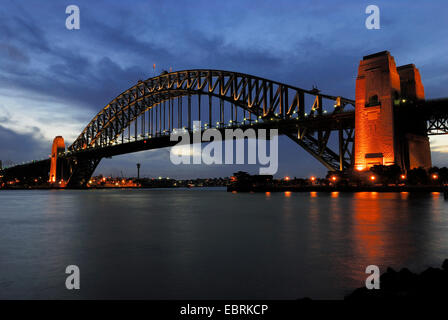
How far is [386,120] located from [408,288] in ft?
122

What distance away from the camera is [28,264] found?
842 cm

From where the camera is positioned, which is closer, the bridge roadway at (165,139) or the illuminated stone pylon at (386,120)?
the illuminated stone pylon at (386,120)

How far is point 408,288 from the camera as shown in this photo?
5.34 meters

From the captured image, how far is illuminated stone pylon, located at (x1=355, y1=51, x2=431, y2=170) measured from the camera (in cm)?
3897

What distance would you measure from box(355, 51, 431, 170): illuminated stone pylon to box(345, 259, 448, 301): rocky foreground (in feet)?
117

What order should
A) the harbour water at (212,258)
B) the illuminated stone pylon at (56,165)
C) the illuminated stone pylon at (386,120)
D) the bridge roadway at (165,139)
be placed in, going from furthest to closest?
the illuminated stone pylon at (56,165), the bridge roadway at (165,139), the illuminated stone pylon at (386,120), the harbour water at (212,258)

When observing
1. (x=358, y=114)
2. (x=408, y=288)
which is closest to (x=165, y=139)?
(x=358, y=114)

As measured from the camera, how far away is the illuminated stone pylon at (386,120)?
1534 inches

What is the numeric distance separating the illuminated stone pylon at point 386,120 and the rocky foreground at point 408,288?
35.7 m

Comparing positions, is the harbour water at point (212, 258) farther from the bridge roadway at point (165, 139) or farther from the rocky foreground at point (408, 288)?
the bridge roadway at point (165, 139)

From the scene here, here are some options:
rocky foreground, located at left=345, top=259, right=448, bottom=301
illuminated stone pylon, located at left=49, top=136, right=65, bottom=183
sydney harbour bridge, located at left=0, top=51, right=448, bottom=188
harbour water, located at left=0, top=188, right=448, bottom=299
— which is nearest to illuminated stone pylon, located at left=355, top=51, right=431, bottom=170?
sydney harbour bridge, located at left=0, top=51, right=448, bottom=188

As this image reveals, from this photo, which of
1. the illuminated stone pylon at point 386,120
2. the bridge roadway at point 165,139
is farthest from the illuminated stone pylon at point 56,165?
the illuminated stone pylon at point 386,120

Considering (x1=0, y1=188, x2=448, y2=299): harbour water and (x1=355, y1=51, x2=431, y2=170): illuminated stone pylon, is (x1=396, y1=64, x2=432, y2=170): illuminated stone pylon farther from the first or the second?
(x1=0, y1=188, x2=448, y2=299): harbour water
